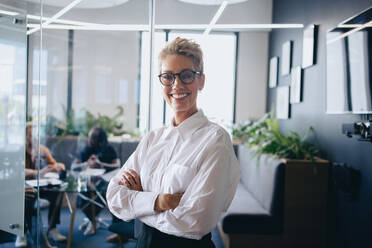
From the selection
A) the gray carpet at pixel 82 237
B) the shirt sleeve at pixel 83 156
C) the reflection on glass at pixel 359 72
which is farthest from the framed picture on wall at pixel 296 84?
the shirt sleeve at pixel 83 156

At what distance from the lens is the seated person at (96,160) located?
2604 millimetres

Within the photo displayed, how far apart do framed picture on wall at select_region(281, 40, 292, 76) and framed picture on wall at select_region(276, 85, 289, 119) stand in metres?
0.22

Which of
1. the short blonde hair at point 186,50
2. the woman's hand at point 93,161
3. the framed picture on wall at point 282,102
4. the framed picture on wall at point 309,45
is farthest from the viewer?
the framed picture on wall at point 282,102

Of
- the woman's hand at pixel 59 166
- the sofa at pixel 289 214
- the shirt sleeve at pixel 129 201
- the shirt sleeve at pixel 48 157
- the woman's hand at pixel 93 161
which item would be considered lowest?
the sofa at pixel 289 214

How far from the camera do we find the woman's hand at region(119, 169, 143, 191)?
1.22m

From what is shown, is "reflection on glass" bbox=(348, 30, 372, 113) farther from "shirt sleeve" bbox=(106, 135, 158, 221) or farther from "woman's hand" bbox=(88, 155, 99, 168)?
"woman's hand" bbox=(88, 155, 99, 168)

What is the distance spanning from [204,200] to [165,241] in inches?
9.3

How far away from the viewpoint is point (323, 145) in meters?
2.85

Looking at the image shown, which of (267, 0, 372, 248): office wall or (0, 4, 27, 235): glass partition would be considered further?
(267, 0, 372, 248): office wall

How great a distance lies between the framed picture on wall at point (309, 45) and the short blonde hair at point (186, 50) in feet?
7.44

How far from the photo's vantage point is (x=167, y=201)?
1084 mm

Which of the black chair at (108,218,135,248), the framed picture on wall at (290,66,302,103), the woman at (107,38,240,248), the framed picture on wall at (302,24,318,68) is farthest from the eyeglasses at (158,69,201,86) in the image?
the framed picture on wall at (290,66,302,103)

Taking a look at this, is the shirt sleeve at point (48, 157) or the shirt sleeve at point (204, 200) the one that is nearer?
the shirt sleeve at point (204, 200)

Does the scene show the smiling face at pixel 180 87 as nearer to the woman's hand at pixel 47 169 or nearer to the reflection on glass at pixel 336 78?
the reflection on glass at pixel 336 78
